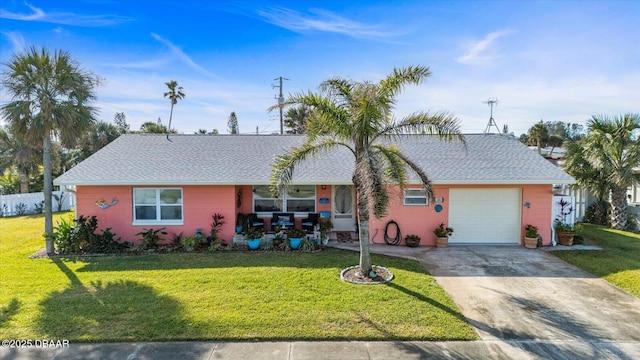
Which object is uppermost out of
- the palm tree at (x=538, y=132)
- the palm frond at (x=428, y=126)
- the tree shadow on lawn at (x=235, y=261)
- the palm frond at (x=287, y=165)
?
the palm tree at (x=538, y=132)

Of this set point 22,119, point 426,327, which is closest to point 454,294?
point 426,327

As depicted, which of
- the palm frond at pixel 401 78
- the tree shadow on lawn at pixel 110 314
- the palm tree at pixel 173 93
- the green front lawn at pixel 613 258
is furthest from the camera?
the palm tree at pixel 173 93

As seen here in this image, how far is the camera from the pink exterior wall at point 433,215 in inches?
480

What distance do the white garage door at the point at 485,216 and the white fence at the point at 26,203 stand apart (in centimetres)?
2132

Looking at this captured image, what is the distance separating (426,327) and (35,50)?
525 inches

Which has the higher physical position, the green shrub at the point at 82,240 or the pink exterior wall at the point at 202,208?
the pink exterior wall at the point at 202,208

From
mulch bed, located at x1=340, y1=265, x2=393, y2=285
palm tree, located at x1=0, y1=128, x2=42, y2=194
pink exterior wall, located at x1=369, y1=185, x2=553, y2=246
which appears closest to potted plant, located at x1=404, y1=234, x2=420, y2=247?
pink exterior wall, located at x1=369, y1=185, x2=553, y2=246

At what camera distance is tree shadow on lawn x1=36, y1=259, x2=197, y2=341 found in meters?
5.82

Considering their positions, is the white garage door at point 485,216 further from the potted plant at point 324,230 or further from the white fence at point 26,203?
the white fence at point 26,203

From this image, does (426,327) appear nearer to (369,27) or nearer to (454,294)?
(454,294)

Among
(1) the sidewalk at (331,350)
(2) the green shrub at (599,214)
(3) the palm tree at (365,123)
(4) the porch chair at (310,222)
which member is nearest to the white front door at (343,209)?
(4) the porch chair at (310,222)

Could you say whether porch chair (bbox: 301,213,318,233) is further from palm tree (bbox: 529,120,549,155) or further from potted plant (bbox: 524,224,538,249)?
palm tree (bbox: 529,120,549,155)

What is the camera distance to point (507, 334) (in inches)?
231

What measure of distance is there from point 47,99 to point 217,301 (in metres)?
8.83
